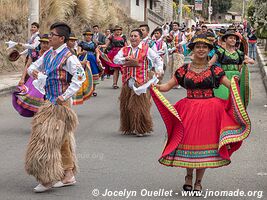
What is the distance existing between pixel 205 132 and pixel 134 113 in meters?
4.19

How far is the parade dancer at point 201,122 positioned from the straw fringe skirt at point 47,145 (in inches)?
42.5

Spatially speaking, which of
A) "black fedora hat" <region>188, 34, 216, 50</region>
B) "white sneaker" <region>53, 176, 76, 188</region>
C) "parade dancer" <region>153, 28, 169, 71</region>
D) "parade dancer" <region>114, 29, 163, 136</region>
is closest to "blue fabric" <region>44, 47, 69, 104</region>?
→ "white sneaker" <region>53, 176, 76, 188</region>

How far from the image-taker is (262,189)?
7426 millimetres

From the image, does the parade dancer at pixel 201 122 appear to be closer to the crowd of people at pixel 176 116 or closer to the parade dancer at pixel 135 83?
the crowd of people at pixel 176 116

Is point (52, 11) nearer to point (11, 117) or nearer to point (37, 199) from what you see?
point (11, 117)

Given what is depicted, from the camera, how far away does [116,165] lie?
8.75 meters

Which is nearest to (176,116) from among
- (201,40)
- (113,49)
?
(201,40)

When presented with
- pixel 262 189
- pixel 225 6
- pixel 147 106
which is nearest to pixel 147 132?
pixel 147 106

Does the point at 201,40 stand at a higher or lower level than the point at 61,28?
lower

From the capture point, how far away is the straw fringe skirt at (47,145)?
7.06m

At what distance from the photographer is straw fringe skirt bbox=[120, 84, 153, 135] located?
11102 millimetres

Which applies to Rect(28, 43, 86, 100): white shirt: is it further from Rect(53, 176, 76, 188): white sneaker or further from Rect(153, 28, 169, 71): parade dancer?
Rect(153, 28, 169, 71): parade dancer

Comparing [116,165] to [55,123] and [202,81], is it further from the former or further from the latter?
[202,81]

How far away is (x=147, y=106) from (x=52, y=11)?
17.9 m
